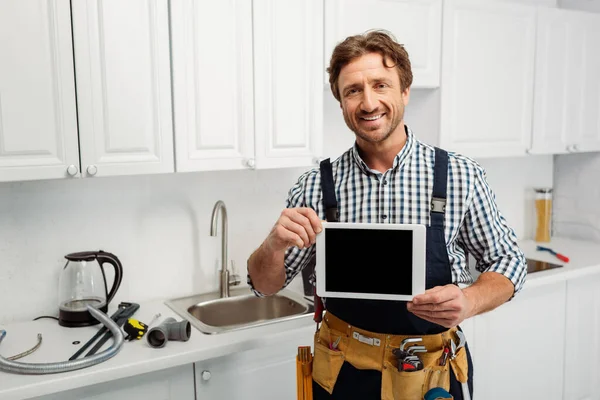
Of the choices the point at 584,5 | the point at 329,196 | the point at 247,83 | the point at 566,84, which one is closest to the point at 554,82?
the point at 566,84

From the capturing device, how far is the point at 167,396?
1.76m

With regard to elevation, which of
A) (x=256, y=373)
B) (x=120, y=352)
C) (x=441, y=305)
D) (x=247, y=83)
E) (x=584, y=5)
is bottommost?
(x=256, y=373)

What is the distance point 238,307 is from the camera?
7.64 ft

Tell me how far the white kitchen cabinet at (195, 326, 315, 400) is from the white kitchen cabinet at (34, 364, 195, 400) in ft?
0.13

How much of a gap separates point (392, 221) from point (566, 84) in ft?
6.28

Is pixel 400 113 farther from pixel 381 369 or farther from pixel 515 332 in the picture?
pixel 515 332

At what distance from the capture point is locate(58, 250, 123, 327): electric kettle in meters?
1.94

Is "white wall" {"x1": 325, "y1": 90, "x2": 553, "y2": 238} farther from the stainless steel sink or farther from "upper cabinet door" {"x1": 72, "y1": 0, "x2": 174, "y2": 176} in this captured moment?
"upper cabinet door" {"x1": 72, "y1": 0, "x2": 174, "y2": 176}

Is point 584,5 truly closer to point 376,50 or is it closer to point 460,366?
point 376,50

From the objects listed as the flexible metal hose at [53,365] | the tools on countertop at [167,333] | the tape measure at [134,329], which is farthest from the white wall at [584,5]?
the flexible metal hose at [53,365]

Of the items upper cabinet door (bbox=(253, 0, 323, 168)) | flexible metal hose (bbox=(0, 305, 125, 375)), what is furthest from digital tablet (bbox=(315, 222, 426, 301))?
upper cabinet door (bbox=(253, 0, 323, 168))

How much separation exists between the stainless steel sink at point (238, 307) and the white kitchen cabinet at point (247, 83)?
57 cm

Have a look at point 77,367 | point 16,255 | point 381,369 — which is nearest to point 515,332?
point 381,369

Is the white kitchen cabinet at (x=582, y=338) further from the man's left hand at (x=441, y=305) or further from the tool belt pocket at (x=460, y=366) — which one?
the man's left hand at (x=441, y=305)
